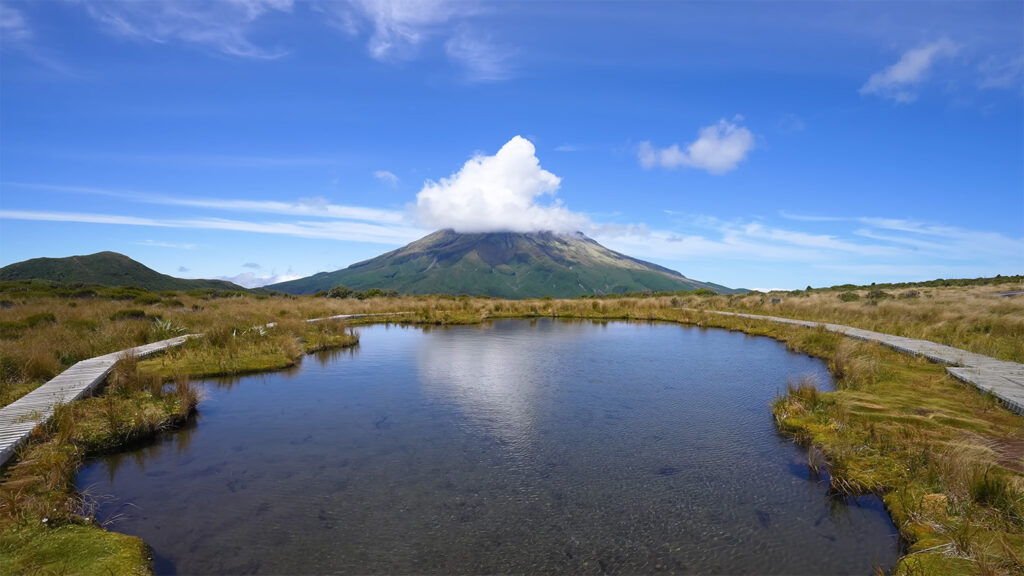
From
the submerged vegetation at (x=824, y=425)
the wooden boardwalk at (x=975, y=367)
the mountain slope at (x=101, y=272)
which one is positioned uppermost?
the mountain slope at (x=101, y=272)

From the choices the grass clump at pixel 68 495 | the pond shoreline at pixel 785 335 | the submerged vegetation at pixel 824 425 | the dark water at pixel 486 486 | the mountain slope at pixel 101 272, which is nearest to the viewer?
the grass clump at pixel 68 495

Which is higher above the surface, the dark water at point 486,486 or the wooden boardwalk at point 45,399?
the wooden boardwalk at point 45,399

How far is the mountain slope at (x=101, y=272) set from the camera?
151 meters

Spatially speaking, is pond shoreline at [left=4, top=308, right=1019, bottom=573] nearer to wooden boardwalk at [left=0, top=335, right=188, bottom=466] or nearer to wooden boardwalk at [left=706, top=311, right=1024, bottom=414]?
wooden boardwalk at [left=706, top=311, right=1024, bottom=414]

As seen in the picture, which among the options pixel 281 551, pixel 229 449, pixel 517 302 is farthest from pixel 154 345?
pixel 517 302

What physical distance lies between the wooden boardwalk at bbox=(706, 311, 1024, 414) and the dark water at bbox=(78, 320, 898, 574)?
386cm

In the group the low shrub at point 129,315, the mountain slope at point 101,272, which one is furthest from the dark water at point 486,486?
the mountain slope at point 101,272

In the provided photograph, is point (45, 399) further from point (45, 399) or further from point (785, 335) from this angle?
point (785, 335)

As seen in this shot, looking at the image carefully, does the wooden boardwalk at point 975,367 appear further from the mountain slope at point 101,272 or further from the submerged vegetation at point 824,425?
the mountain slope at point 101,272

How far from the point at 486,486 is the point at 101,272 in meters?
213

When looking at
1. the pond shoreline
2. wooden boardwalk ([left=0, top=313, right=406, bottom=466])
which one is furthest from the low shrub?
the pond shoreline

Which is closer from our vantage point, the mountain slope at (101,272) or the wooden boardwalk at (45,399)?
the wooden boardwalk at (45,399)

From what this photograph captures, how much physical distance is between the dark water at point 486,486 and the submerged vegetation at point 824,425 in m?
0.61

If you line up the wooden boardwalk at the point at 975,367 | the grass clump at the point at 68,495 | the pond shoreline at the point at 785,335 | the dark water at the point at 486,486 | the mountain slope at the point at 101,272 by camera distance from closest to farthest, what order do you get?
1. the grass clump at the point at 68,495
2. the dark water at the point at 486,486
3. the pond shoreline at the point at 785,335
4. the wooden boardwalk at the point at 975,367
5. the mountain slope at the point at 101,272
